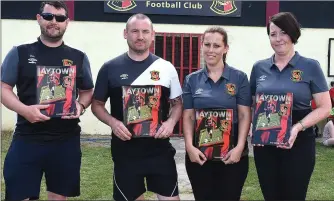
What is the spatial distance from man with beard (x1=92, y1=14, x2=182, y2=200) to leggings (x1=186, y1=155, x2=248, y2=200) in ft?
0.79

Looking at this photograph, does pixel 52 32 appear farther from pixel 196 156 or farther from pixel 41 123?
pixel 196 156

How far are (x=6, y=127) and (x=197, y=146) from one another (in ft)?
26.5

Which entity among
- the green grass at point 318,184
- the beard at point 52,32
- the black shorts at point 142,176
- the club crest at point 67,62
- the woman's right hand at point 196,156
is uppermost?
the beard at point 52,32

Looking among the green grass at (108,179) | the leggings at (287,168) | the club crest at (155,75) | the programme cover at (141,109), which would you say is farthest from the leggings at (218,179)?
the green grass at (108,179)

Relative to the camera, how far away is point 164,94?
11.3 ft

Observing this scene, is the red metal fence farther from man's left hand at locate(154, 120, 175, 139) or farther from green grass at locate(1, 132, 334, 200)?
man's left hand at locate(154, 120, 175, 139)

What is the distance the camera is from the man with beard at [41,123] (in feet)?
11.0

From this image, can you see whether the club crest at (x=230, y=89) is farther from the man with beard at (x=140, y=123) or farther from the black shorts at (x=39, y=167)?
the black shorts at (x=39, y=167)

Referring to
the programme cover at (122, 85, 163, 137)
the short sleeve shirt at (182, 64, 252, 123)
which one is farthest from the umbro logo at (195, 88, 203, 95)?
the programme cover at (122, 85, 163, 137)

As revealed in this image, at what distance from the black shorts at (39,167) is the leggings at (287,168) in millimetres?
1504

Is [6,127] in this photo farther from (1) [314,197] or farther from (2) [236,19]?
(1) [314,197]

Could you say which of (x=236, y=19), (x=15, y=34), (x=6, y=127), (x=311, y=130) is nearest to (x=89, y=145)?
(x=6, y=127)

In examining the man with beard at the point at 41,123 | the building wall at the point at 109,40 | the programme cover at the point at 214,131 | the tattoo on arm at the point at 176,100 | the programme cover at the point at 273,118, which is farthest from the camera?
the building wall at the point at 109,40

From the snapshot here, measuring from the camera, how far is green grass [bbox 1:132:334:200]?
545cm
